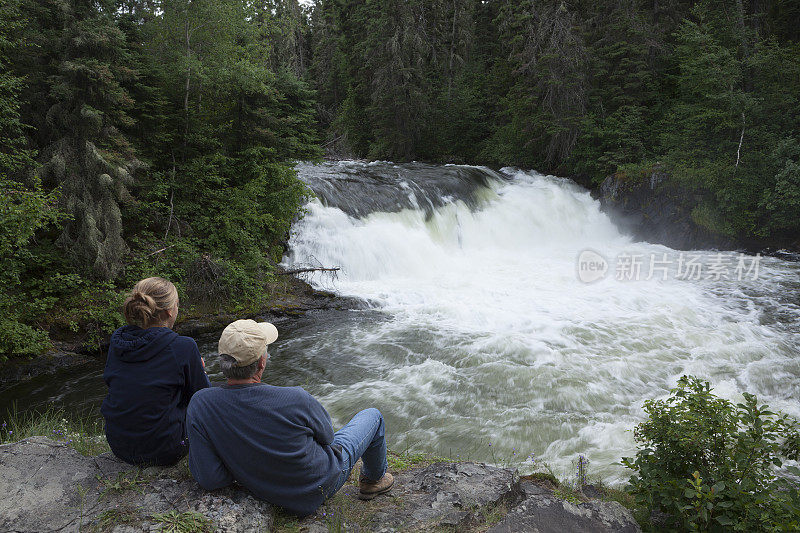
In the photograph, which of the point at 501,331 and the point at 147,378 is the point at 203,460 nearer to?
the point at 147,378

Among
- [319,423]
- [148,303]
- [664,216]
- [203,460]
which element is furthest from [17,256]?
[664,216]

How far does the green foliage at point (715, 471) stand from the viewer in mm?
2172

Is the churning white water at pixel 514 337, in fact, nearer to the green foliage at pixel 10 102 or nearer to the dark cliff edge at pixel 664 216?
the dark cliff edge at pixel 664 216

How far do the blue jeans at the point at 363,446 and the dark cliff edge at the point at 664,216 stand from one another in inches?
616

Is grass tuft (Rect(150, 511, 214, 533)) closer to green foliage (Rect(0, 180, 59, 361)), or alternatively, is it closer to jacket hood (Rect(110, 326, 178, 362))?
jacket hood (Rect(110, 326, 178, 362))

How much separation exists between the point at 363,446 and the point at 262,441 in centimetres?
81

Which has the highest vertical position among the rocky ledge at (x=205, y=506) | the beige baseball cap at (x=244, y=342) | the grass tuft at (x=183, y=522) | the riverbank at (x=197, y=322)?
the beige baseball cap at (x=244, y=342)

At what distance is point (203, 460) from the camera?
7.84 ft

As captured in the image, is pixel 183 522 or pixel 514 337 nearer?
pixel 183 522

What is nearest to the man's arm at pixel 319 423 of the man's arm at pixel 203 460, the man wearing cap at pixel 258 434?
the man wearing cap at pixel 258 434

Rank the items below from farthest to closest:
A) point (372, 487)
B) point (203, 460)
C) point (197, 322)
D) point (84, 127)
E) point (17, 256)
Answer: point (197, 322) → point (84, 127) → point (17, 256) → point (372, 487) → point (203, 460)

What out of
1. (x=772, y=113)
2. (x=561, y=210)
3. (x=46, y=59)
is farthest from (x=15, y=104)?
(x=772, y=113)

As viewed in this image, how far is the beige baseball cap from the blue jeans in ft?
2.63

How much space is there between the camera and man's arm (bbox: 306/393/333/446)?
2.40 m
